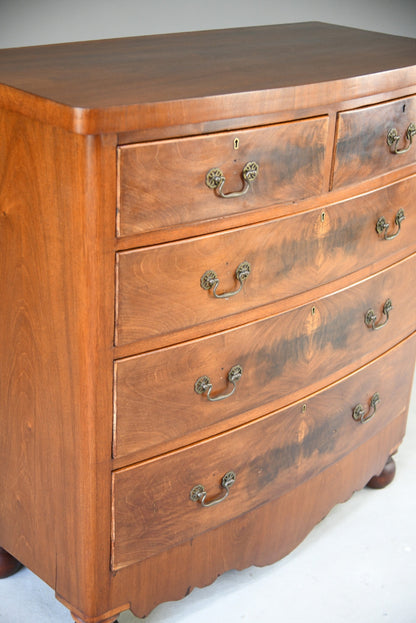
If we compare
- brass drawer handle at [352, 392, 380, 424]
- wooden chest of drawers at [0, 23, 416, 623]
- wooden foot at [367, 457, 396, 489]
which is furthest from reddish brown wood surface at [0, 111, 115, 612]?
wooden foot at [367, 457, 396, 489]

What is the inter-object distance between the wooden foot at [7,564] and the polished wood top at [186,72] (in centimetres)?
107

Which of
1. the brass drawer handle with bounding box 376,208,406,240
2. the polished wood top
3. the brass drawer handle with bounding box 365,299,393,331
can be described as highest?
the polished wood top

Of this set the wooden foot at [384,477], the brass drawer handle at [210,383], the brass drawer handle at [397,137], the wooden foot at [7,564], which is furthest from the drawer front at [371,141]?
the wooden foot at [7,564]

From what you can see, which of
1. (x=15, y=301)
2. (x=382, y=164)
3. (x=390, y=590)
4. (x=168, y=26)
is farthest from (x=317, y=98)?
(x=168, y=26)

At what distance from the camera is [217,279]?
5.89 feet

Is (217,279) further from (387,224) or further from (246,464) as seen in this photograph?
(387,224)

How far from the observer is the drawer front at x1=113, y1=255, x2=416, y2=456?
177cm

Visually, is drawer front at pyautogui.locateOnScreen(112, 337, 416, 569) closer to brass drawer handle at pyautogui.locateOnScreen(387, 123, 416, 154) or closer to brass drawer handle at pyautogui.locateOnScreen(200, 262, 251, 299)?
brass drawer handle at pyautogui.locateOnScreen(200, 262, 251, 299)

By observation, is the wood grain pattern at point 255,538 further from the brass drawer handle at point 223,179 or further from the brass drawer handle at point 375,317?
the brass drawer handle at point 223,179

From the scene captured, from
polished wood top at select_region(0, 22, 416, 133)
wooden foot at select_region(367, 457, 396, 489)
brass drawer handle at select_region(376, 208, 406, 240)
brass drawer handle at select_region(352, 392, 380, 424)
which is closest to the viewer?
polished wood top at select_region(0, 22, 416, 133)

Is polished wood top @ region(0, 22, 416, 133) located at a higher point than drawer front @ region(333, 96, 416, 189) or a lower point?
higher

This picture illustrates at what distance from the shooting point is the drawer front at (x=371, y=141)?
194 centimetres

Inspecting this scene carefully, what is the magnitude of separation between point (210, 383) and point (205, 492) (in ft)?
0.81

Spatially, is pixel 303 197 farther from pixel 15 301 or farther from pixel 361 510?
pixel 361 510
